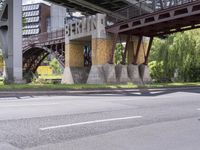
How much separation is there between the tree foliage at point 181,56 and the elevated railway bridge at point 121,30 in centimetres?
501

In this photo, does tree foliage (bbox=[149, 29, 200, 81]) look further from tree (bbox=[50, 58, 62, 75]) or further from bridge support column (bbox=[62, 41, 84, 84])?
tree (bbox=[50, 58, 62, 75])

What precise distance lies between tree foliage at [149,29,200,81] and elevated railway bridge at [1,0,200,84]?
5.01 meters

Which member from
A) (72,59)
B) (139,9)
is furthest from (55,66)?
(139,9)

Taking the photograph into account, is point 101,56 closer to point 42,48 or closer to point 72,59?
point 72,59

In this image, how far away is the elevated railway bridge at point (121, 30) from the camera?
3198 cm

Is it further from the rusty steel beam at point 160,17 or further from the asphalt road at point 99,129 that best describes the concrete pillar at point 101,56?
the asphalt road at point 99,129

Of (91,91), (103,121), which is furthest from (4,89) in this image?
(103,121)

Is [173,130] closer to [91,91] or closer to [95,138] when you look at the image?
[95,138]

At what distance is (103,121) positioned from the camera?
10727 mm

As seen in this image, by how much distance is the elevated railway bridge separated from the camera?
105ft

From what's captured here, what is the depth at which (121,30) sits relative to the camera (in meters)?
35.9

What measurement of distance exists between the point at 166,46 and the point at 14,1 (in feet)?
76.6

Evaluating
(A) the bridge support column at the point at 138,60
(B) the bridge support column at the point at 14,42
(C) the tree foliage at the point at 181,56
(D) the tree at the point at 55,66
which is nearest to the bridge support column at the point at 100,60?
(A) the bridge support column at the point at 138,60

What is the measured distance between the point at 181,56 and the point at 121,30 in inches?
515
